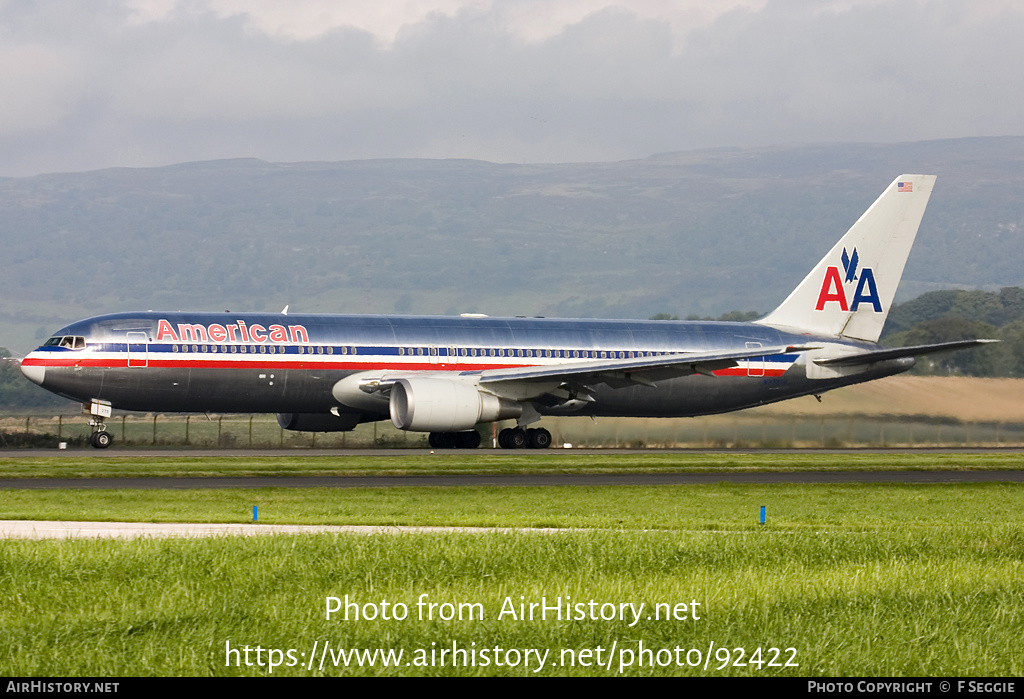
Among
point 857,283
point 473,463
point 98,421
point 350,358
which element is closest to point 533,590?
point 473,463

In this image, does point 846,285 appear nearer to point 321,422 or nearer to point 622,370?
point 622,370

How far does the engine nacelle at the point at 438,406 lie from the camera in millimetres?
40375

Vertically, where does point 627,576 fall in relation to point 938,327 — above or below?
below

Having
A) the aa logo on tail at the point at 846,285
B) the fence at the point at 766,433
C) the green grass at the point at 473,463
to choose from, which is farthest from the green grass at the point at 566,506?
the aa logo on tail at the point at 846,285

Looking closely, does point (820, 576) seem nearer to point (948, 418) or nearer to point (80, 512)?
point (80, 512)

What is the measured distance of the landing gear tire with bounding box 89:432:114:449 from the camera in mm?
41312

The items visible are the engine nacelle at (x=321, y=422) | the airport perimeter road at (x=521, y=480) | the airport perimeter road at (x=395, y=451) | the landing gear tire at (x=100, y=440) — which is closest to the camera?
the airport perimeter road at (x=521, y=480)

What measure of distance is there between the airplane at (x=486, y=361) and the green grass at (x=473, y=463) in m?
2.30

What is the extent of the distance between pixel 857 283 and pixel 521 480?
82.1ft

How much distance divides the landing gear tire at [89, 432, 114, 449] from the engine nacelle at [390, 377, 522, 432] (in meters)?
8.92

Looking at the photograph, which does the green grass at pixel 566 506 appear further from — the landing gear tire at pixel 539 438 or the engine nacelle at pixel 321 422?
the engine nacelle at pixel 321 422
